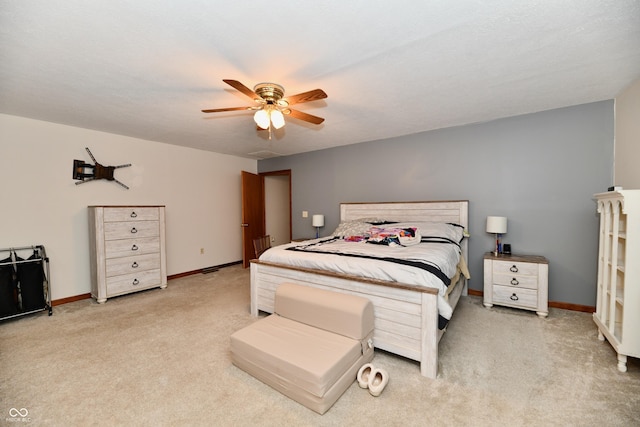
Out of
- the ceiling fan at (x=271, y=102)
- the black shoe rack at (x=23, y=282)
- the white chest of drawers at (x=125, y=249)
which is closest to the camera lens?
the ceiling fan at (x=271, y=102)

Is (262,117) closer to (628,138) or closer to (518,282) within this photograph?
(518,282)

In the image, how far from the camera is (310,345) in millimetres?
1830

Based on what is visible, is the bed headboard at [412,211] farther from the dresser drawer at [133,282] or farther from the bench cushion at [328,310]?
the dresser drawer at [133,282]

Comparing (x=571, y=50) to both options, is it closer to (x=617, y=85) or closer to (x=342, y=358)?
(x=617, y=85)

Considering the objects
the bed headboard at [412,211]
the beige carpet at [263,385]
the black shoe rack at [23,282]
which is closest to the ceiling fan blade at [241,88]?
the beige carpet at [263,385]

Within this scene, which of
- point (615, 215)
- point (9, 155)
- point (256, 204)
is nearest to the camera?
point (615, 215)

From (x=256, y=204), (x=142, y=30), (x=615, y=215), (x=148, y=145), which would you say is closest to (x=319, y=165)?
(x=256, y=204)

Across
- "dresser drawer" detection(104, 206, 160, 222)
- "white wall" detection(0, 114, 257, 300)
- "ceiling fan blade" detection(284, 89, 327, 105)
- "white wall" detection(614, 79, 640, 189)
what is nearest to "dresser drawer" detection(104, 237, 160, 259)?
"dresser drawer" detection(104, 206, 160, 222)

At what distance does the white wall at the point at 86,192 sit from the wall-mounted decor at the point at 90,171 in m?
0.06

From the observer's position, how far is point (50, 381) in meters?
1.89

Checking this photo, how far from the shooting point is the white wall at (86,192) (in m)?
3.15

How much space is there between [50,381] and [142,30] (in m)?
2.47

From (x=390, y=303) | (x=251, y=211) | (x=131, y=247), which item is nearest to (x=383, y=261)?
(x=390, y=303)

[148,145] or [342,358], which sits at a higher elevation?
[148,145]
